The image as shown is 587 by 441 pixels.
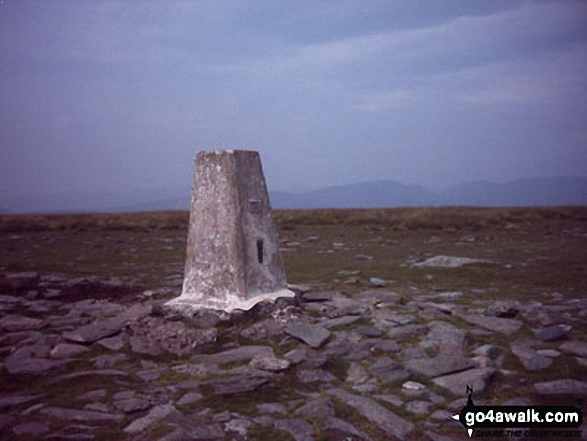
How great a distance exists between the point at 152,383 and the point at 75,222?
34.1m

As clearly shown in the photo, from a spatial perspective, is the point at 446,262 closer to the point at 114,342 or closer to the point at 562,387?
the point at 562,387

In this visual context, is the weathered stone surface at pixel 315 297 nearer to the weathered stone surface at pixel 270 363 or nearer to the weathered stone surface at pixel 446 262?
the weathered stone surface at pixel 270 363

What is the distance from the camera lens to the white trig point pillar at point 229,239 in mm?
8898

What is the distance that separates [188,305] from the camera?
8.88 m

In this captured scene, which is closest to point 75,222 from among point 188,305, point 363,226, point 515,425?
point 363,226

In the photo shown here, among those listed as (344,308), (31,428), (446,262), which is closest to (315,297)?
(344,308)

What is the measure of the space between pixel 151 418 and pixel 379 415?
2494 millimetres

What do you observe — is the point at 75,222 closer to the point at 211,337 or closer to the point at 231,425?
the point at 211,337

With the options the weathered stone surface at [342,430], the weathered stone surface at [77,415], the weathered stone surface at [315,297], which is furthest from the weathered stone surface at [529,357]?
the weathered stone surface at [77,415]

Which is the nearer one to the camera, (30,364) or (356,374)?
(356,374)

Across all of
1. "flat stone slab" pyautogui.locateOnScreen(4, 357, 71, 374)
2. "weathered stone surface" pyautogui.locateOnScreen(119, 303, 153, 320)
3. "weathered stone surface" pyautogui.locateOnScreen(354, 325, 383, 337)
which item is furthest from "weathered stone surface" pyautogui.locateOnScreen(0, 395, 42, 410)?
→ "weathered stone surface" pyautogui.locateOnScreen(354, 325, 383, 337)

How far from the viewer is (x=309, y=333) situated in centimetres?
787

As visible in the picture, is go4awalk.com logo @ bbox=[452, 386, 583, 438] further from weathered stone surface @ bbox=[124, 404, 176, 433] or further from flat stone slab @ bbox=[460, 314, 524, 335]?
weathered stone surface @ bbox=[124, 404, 176, 433]

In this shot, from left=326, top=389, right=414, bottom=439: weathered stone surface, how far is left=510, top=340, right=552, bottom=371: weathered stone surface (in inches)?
92.6
